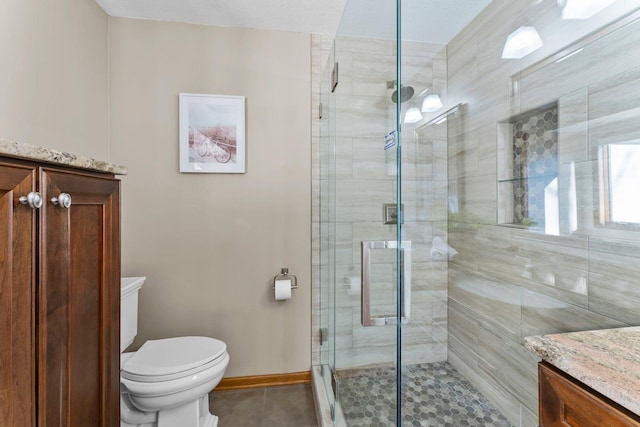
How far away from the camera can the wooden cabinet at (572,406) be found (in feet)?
1.49

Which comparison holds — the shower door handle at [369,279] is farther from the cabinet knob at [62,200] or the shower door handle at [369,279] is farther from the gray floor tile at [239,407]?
the gray floor tile at [239,407]

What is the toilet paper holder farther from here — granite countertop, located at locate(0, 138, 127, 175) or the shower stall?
granite countertop, located at locate(0, 138, 127, 175)

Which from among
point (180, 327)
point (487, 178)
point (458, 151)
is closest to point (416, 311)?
point (487, 178)

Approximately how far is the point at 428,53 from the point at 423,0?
8.5 inches

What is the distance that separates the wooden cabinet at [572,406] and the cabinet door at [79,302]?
3.38ft

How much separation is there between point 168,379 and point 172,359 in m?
0.13

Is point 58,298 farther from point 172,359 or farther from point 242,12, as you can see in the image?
point 242,12

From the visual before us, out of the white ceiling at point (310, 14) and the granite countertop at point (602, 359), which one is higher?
the white ceiling at point (310, 14)

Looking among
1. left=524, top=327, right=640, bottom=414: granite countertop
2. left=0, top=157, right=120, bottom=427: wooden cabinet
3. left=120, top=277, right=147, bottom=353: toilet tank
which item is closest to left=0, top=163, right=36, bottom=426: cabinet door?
left=0, top=157, right=120, bottom=427: wooden cabinet

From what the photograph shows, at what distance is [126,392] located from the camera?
1504mm

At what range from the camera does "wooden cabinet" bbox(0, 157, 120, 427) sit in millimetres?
579

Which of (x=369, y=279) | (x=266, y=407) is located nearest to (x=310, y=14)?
(x=369, y=279)

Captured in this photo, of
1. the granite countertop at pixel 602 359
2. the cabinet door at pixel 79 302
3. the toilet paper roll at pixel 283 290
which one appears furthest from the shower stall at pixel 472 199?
the cabinet door at pixel 79 302

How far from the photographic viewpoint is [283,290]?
6.70ft
